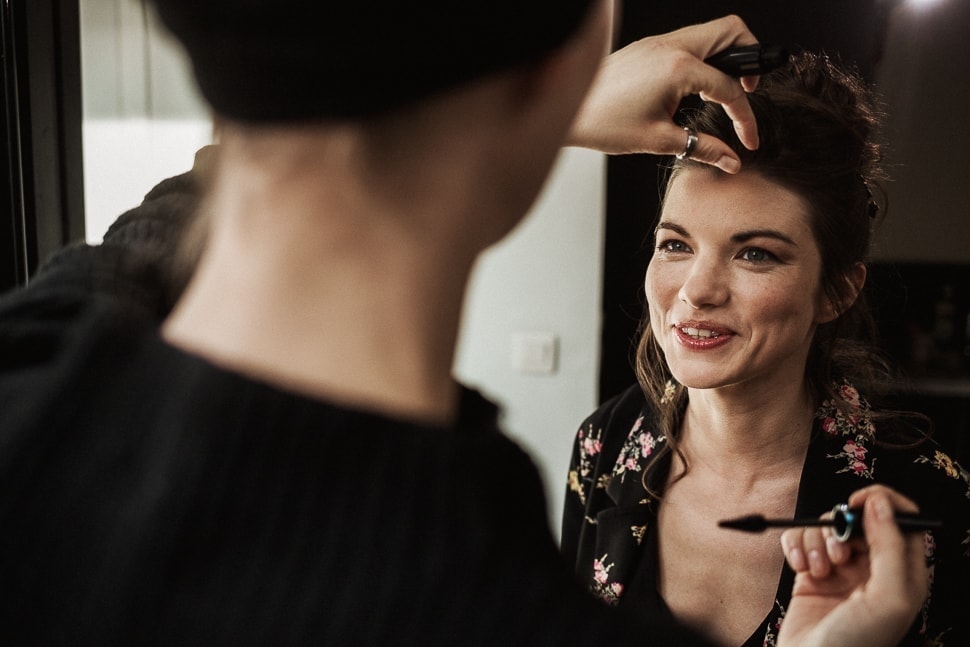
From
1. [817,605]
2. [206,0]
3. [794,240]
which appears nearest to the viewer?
[206,0]

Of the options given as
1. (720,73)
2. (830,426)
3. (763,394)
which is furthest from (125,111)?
(830,426)

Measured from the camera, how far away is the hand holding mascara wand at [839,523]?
758mm

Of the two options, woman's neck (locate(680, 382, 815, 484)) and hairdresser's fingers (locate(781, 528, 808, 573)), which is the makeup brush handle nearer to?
hairdresser's fingers (locate(781, 528, 808, 573))

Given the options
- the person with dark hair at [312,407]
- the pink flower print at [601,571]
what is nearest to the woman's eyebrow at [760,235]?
the pink flower print at [601,571]

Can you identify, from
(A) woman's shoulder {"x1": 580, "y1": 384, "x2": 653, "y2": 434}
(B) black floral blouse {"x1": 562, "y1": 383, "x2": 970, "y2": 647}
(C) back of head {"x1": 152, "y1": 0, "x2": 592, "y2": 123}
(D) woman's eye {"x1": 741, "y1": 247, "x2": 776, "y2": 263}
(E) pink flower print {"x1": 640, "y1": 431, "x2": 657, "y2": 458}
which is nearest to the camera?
(C) back of head {"x1": 152, "y1": 0, "x2": 592, "y2": 123}

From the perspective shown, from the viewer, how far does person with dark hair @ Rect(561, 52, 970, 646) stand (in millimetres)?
1240

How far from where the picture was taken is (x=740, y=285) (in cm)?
128

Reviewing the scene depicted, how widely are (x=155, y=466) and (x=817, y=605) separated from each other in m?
0.72

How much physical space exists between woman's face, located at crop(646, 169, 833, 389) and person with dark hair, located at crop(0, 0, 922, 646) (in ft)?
3.17

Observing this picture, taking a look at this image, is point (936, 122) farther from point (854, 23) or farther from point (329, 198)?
point (329, 198)

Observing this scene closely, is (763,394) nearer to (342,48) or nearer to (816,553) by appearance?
(816,553)

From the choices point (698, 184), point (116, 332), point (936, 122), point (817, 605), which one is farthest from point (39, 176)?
point (936, 122)

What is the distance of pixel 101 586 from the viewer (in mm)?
321

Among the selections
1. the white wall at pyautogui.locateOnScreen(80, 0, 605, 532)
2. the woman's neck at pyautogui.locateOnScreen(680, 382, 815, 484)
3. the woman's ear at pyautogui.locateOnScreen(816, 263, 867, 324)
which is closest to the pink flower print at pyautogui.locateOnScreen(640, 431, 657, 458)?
the woman's neck at pyautogui.locateOnScreen(680, 382, 815, 484)
